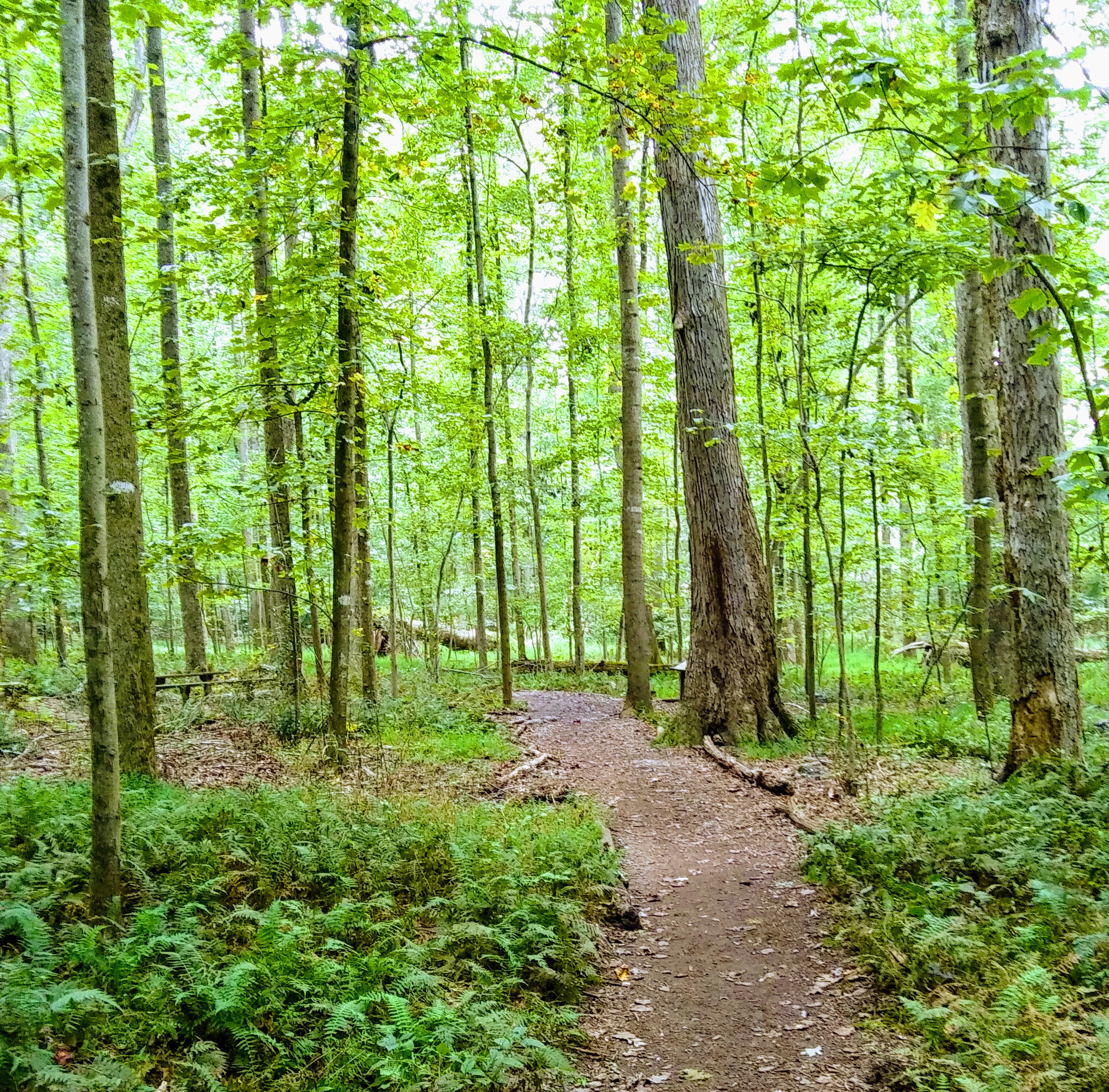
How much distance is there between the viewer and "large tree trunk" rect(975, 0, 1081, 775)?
6238 millimetres

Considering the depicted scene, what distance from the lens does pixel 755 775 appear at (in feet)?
28.0

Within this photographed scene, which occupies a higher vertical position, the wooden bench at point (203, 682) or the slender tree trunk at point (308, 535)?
the slender tree trunk at point (308, 535)

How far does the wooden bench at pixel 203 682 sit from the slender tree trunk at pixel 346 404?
492cm

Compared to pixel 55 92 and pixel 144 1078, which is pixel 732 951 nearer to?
pixel 144 1078

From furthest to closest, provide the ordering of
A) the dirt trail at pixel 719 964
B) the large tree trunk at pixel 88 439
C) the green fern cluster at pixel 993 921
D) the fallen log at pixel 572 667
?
1. the fallen log at pixel 572 667
2. the large tree trunk at pixel 88 439
3. the dirt trail at pixel 719 964
4. the green fern cluster at pixel 993 921

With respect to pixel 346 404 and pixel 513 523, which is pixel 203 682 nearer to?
pixel 346 404

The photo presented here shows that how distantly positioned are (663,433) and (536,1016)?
21034mm

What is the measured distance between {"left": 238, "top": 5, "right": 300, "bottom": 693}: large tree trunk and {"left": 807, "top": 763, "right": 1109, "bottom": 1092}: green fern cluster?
22.0ft

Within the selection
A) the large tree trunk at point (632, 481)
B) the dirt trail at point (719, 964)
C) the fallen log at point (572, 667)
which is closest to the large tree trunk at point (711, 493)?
the dirt trail at point (719, 964)

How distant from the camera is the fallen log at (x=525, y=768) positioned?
8870 millimetres

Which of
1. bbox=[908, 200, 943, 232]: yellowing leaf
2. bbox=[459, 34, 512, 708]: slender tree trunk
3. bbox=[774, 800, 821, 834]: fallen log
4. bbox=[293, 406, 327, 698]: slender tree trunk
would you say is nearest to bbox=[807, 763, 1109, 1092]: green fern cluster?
bbox=[774, 800, 821, 834]: fallen log

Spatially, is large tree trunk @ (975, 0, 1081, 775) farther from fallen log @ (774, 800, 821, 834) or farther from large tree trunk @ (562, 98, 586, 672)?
large tree trunk @ (562, 98, 586, 672)

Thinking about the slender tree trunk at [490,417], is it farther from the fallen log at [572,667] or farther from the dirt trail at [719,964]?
the fallen log at [572,667]

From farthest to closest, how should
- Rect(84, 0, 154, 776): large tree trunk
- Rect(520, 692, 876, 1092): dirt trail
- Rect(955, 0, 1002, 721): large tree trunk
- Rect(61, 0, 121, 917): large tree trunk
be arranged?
Rect(955, 0, 1002, 721): large tree trunk, Rect(84, 0, 154, 776): large tree trunk, Rect(61, 0, 121, 917): large tree trunk, Rect(520, 692, 876, 1092): dirt trail
